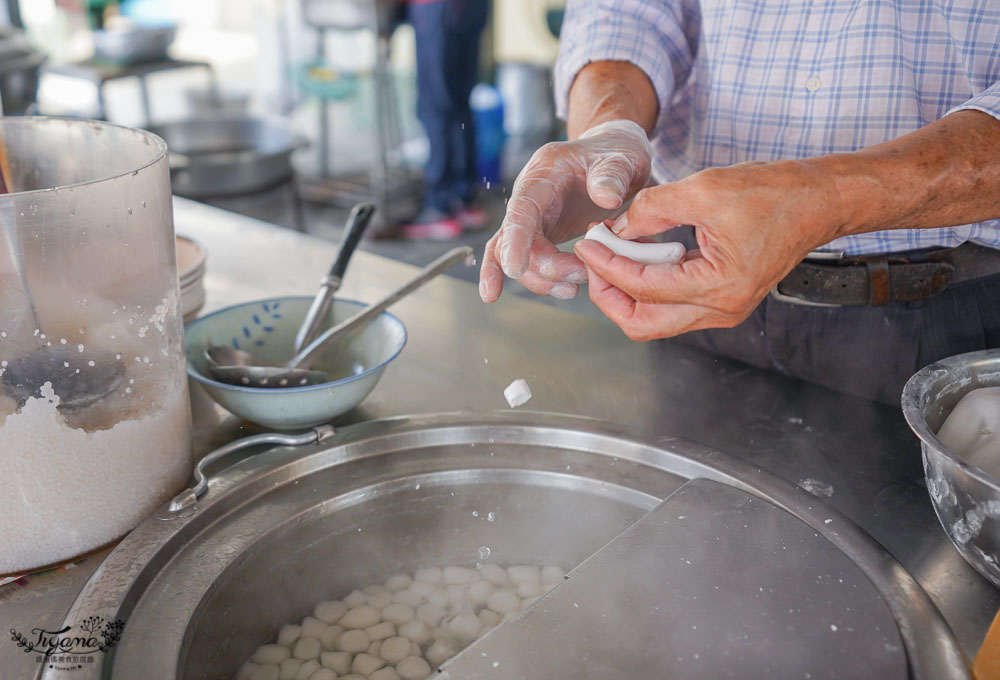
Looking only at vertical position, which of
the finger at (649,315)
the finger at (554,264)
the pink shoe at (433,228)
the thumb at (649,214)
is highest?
the thumb at (649,214)

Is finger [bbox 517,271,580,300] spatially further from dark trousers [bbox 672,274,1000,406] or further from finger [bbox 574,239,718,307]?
dark trousers [bbox 672,274,1000,406]

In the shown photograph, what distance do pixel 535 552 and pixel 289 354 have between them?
52 cm

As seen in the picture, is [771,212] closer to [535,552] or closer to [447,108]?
[535,552]

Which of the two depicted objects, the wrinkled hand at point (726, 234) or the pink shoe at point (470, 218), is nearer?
the wrinkled hand at point (726, 234)

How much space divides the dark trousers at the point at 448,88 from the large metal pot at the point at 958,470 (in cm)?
423

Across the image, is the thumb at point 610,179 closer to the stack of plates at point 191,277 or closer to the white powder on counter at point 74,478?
the white powder on counter at point 74,478

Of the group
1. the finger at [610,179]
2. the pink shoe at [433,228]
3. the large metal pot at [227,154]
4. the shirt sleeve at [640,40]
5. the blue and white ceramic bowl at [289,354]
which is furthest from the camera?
the pink shoe at [433,228]

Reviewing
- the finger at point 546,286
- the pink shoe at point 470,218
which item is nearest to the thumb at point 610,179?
the finger at point 546,286

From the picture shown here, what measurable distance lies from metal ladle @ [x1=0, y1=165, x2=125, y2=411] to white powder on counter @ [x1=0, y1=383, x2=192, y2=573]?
0.04 feet

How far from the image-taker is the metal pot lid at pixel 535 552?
85 cm

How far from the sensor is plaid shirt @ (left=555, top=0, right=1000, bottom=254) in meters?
1.25

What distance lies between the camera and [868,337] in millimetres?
1419

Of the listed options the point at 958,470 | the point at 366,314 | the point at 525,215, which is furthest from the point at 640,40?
the point at 958,470

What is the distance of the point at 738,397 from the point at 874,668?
59 centimetres
